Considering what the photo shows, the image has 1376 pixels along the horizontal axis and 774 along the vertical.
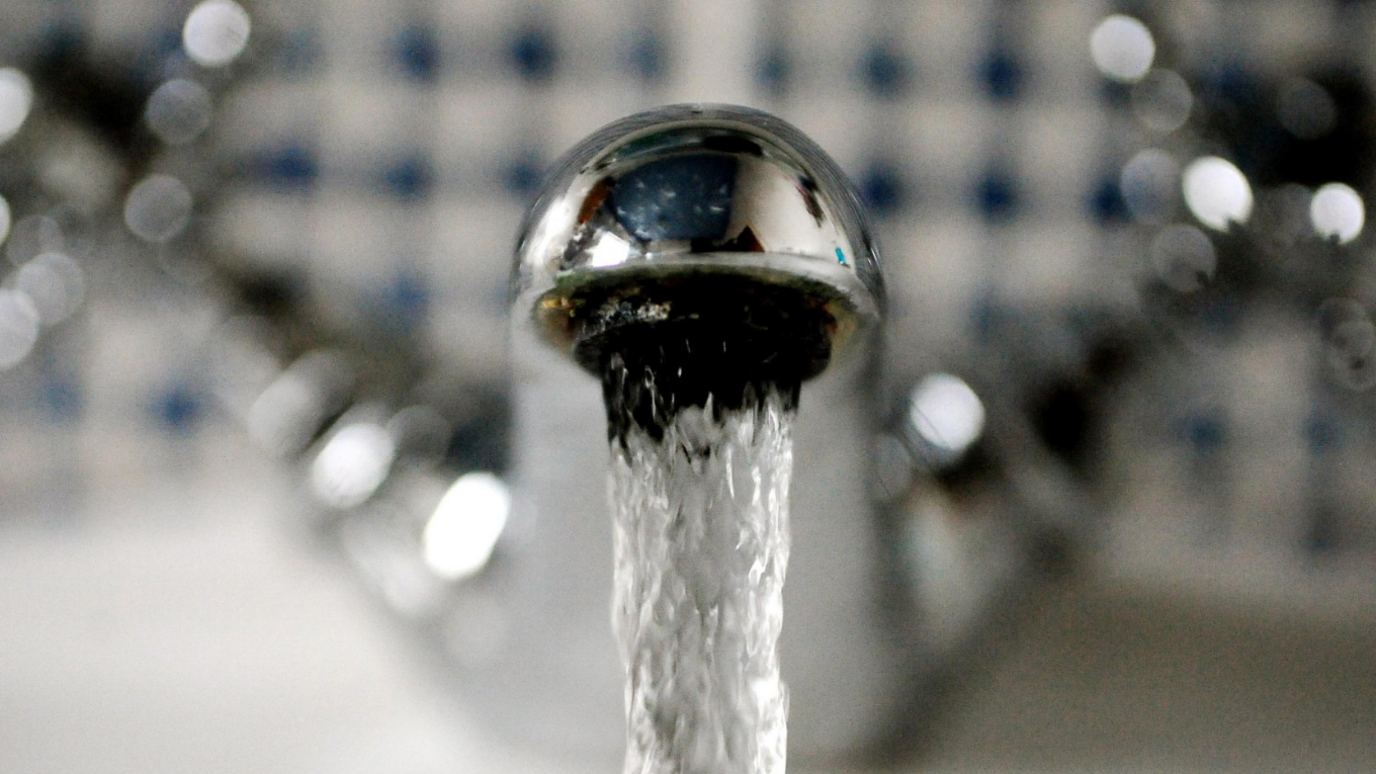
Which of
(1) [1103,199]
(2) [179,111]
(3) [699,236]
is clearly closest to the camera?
(3) [699,236]

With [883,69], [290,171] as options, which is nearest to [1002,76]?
[883,69]

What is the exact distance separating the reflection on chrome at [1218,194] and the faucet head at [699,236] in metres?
0.18

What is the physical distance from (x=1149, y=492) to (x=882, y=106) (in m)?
0.18

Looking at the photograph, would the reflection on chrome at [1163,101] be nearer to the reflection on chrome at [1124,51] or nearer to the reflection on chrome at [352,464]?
the reflection on chrome at [1124,51]

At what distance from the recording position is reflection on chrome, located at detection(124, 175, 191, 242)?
1.19 ft

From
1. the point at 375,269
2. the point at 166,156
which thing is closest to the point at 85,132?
the point at 166,156

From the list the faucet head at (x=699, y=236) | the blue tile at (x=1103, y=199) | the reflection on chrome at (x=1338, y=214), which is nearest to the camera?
the faucet head at (x=699, y=236)

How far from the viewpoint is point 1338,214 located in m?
0.31

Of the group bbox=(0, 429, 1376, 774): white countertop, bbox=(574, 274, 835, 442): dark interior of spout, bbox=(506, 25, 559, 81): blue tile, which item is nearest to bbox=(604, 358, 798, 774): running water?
bbox=(574, 274, 835, 442): dark interior of spout

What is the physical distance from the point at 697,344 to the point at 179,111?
0.27 metres

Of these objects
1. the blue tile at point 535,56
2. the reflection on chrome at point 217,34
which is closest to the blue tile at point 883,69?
the blue tile at point 535,56

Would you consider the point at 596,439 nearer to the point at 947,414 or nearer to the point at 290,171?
the point at 947,414

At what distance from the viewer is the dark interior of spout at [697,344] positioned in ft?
0.52

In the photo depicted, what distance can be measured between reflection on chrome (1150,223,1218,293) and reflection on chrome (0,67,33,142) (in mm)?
303
